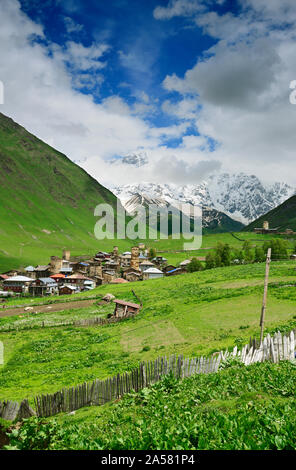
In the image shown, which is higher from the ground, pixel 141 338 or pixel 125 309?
pixel 141 338

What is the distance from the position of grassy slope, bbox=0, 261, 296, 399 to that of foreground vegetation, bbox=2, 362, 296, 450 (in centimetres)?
971

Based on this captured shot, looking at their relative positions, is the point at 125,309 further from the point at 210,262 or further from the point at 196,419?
the point at 210,262

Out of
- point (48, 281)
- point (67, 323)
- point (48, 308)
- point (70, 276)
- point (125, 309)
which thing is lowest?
point (48, 281)

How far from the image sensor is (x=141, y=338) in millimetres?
33250

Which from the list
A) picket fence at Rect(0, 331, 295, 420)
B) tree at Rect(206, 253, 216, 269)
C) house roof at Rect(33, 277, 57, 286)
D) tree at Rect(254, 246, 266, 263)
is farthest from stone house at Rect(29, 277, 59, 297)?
picket fence at Rect(0, 331, 295, 420)

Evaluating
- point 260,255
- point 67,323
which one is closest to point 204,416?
point 67,323

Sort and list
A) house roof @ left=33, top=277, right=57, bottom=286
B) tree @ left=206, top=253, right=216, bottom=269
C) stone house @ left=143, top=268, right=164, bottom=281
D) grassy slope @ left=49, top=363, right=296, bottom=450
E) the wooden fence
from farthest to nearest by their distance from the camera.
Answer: stone house @ left=143, top=268, right=164, bottom=281
house roof @ left=33, top=277, right=57, bottom=286
tree @ left=206, top=253, right=216, bottom=269
the wooden fence
grassy slope @ left=49, top=363, right=296, bottom=450

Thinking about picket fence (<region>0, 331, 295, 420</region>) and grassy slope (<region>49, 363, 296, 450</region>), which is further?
picket fence (<region>0, 331, 295, 420</region>)

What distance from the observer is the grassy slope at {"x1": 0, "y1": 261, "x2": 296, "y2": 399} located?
963 inches

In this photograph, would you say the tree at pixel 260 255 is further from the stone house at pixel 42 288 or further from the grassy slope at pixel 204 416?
the grassy slope at pixel 204 416

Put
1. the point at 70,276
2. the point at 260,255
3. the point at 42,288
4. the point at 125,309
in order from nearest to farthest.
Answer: the point at 125,309, the point at 42,288, the point at 260,255, the point at 70,276

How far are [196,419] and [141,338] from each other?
25413 millimetres

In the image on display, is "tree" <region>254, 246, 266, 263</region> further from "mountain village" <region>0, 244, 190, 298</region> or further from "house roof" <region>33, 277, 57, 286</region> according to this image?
"house roof" <region>33, 277, 57, 286</region>
